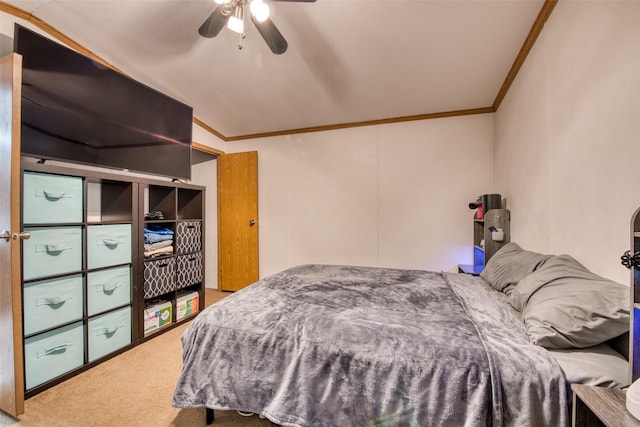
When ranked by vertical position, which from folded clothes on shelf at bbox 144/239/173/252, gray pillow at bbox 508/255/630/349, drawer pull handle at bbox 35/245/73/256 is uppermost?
drawer pull handle at bbox 35/245/73/256

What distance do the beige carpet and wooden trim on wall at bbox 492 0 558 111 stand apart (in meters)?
3.09

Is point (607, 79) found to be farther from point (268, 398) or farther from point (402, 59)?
point (268, 398)

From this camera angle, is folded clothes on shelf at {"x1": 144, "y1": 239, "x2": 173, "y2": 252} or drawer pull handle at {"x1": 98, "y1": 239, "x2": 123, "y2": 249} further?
folded clothes on shelf at {"x1": 144, "y1": 239, "x2": 173, "y2": 252}

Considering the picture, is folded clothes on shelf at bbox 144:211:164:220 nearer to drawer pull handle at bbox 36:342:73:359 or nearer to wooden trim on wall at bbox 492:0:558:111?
drawer pull handle at bbox 36:342:73:359

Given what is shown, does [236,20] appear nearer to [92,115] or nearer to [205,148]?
[92,115]

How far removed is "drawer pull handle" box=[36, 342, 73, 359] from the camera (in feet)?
5.67

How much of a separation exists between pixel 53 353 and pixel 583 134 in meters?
3.51

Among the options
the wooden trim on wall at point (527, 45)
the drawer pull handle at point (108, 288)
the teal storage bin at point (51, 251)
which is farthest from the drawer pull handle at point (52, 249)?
the wooden trim on wall at point (527, 45)

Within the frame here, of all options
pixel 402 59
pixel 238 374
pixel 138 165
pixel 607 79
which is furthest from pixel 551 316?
pixel 138 165

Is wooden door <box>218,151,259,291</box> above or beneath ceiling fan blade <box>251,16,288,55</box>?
beneath

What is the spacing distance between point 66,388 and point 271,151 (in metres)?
3.21

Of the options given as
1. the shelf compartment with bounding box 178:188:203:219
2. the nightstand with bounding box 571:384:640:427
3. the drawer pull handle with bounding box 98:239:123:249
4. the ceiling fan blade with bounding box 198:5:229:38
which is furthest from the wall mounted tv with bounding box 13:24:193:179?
the nightstand with bounding box 571:384:640:427

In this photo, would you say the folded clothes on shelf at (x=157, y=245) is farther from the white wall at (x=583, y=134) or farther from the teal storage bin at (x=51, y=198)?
the white wall at (x=583, y=134)

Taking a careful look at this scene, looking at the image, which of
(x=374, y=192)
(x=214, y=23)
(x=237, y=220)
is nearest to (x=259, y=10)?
(x=214, y=23)
